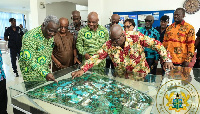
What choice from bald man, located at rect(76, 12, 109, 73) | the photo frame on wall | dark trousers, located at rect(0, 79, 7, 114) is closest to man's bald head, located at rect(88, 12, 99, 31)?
bald man, located at rect(76, 12, 109, 73)

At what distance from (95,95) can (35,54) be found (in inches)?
31.9

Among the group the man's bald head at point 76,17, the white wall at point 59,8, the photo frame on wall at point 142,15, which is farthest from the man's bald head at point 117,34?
the white wall at point 59,8

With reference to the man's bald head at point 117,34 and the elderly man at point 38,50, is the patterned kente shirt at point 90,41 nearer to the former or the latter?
the elderly man at point 38,50

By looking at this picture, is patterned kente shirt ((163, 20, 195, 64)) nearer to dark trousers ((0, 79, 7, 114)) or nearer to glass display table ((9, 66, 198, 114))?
Answer: glass display table ((9, 66, 198, 114))

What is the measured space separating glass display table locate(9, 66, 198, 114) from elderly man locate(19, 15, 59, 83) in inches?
5.6

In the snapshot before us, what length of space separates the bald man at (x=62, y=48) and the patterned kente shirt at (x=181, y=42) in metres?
1.54

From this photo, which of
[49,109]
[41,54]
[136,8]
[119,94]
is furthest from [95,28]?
[136,8]

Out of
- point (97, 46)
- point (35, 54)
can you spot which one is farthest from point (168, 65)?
point (35, 54)

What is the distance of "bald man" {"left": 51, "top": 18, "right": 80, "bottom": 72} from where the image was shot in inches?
104

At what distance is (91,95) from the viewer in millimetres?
1463

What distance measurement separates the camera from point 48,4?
10.3 meters

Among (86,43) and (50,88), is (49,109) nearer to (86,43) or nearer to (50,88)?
(50,88)

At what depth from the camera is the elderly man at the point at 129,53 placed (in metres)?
1.77

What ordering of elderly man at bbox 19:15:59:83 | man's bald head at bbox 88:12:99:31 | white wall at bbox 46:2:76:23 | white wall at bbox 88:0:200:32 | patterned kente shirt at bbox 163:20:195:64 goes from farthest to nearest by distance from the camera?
white wall at bbox 46:2:76:23 → white wall at bbox 88:0:200:32 → man's bald head at bbox 88:12:99:31 → patterned kente shirt at bbox 163:20:195:64 → elderly man at bbox 19:15:59:83
